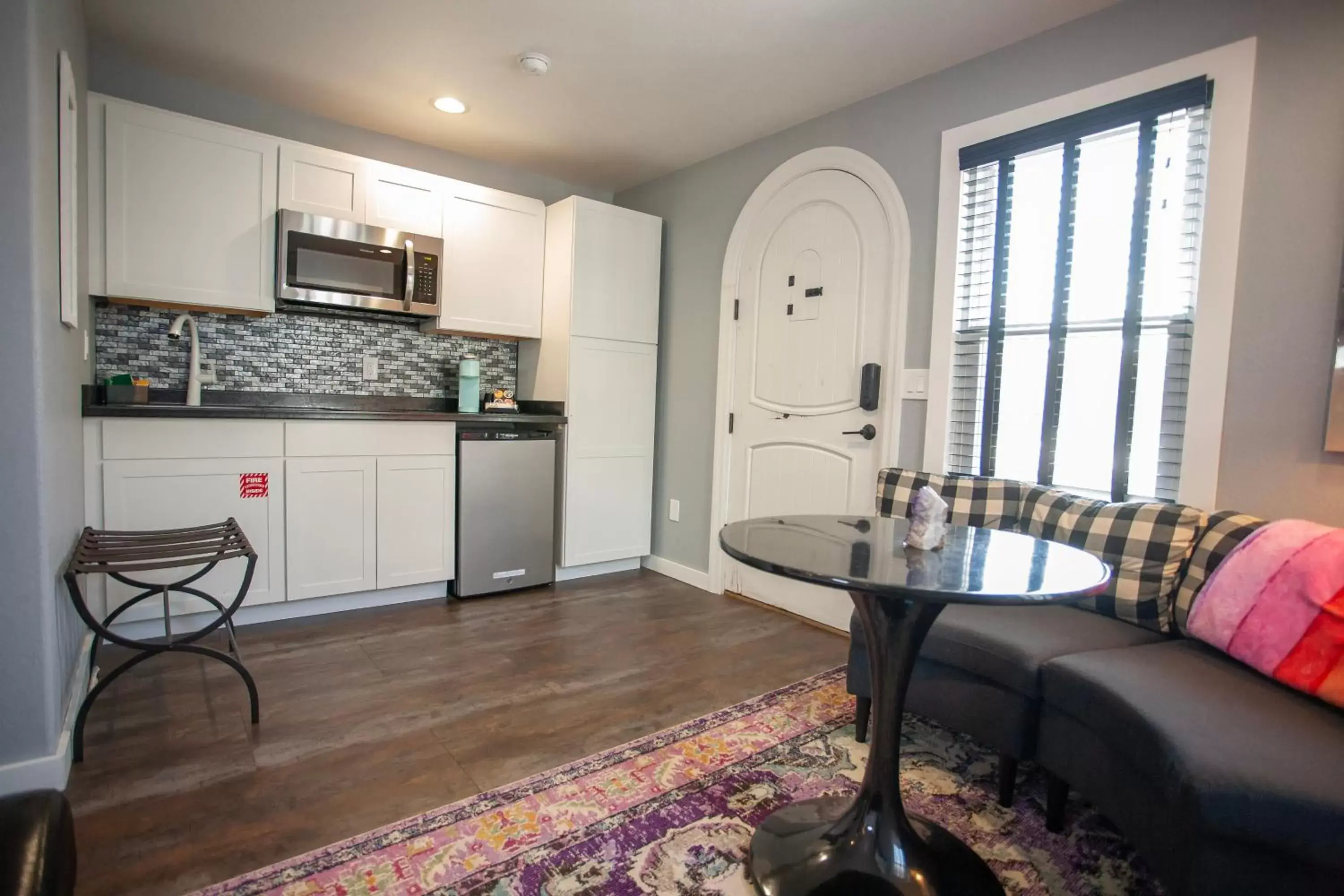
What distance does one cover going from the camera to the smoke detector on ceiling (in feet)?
8.77

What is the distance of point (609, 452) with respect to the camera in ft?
12.6

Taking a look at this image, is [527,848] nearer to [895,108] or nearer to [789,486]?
[789,486]

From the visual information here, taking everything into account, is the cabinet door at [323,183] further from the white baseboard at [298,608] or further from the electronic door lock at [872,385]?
the electronic door lock at [872,385]

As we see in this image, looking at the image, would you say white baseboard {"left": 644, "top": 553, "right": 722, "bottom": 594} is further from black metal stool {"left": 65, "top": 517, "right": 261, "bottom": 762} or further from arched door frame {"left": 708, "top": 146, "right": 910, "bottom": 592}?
black metal stool {"left": 65, "top": 517, "right": 261, "bottom": 762}

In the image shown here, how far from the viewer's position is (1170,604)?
5.96ft

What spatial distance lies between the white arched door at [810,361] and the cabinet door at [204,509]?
215 cm

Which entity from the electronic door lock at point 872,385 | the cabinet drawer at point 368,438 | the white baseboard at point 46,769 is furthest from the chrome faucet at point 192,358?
the electronic door lock at point 872,385

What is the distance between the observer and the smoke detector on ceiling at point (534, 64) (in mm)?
2672

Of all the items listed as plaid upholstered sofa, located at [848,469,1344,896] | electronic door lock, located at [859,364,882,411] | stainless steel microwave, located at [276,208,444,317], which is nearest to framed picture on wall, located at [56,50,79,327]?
stainless steel microwave, located at [276,208,444,317]

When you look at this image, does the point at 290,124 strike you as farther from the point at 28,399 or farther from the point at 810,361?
the point at 810,361

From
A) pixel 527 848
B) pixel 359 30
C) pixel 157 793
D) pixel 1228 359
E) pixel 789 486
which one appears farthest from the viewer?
pixel 789 486

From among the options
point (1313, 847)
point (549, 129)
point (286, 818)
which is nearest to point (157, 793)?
point (286, 818)

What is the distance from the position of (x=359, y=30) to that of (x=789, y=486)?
2627 millimetres

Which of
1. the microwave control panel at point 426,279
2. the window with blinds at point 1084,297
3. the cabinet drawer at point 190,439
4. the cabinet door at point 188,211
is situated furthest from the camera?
the microwave control panel at point 426,279
